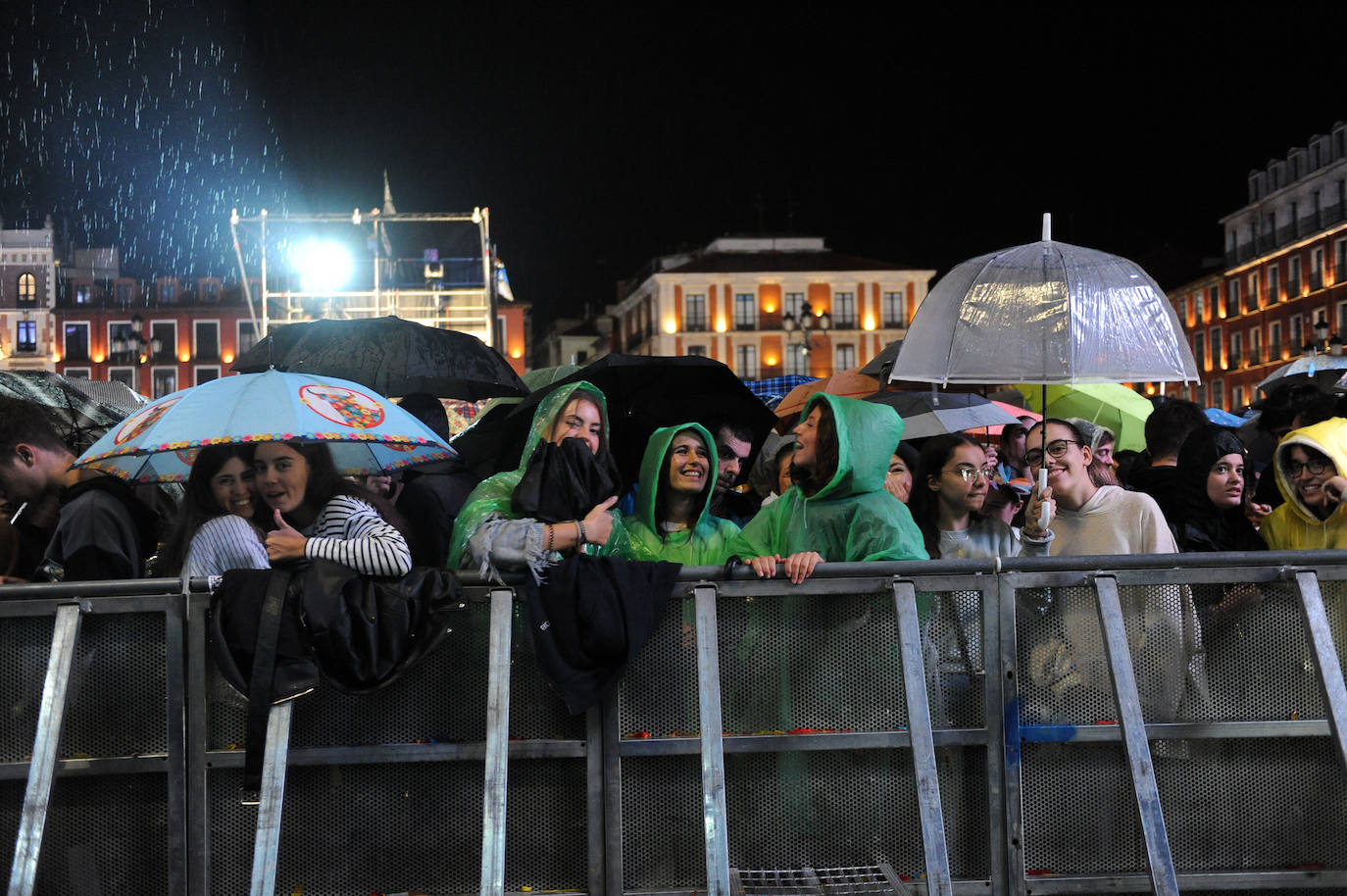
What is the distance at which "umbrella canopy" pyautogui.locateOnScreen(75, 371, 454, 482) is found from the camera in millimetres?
4379

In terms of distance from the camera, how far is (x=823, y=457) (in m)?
4.63

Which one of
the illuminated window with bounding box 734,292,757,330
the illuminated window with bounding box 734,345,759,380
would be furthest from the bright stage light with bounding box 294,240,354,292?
the illuminated window with bounding box 734,292,757,330

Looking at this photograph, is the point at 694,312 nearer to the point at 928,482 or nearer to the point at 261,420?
the point at 928,482

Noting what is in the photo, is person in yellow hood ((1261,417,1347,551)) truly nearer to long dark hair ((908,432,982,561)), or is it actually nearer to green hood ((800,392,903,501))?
long dark hair ((908,432,982,561))

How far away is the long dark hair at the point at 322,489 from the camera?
4465 millimetres

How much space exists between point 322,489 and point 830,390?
4792 millimetres

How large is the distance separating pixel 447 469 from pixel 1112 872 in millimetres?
3348

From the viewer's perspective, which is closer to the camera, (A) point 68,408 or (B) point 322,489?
(B) point 322,489

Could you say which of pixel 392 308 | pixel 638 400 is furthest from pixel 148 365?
pixel 638 400

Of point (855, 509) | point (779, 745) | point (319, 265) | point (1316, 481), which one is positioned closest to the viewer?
point (779, 745)

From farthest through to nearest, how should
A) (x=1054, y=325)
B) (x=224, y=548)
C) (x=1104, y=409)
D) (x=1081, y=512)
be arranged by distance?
(x=1104, y=409), (x=1054, y=325), (x=1081, y=512), (x=224, y=548)

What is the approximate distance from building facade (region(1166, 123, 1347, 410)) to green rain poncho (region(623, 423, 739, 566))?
5303 centimetres

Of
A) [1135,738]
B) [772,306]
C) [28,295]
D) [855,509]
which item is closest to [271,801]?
[855,509]

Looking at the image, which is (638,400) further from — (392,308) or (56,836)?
(392,308)
